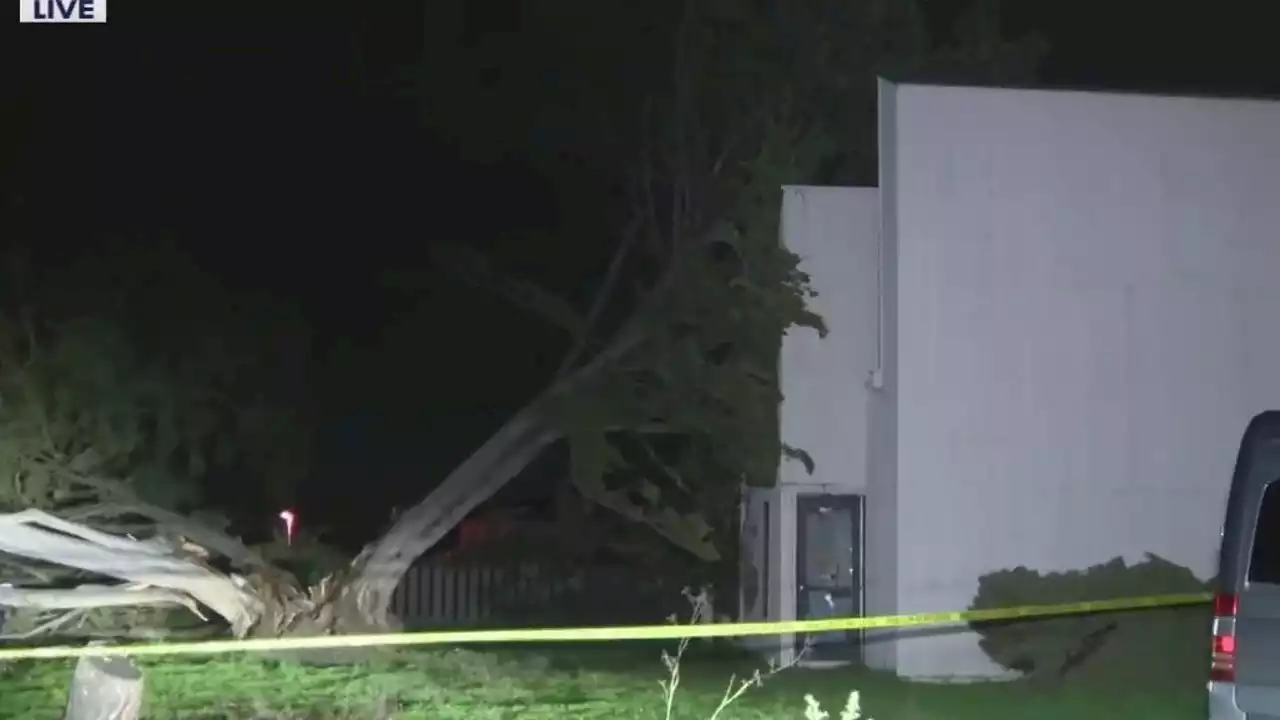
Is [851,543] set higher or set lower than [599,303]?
lower

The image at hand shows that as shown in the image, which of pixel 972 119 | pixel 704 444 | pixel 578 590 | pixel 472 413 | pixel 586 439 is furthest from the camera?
pixel 472 413

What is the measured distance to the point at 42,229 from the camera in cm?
1506

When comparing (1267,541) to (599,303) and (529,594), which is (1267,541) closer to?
(599,303)

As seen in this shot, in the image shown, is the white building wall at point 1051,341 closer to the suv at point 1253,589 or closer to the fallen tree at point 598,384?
the fallen tree at point 598,384

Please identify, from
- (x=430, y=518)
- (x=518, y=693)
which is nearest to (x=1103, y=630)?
(x=518, y=693)

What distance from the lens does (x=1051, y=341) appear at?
488 inches

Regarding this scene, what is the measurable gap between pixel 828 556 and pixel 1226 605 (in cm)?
724

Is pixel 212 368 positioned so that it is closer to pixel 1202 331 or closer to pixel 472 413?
pixel 1202 331

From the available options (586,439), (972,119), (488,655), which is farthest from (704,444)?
(972,119)

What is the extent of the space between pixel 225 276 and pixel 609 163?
432 cm

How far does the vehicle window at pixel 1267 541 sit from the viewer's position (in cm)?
647

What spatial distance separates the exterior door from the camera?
13602 mm

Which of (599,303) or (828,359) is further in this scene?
(828,359)

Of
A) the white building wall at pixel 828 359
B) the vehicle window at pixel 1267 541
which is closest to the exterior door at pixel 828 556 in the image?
the white building wall at pixel 828 359
